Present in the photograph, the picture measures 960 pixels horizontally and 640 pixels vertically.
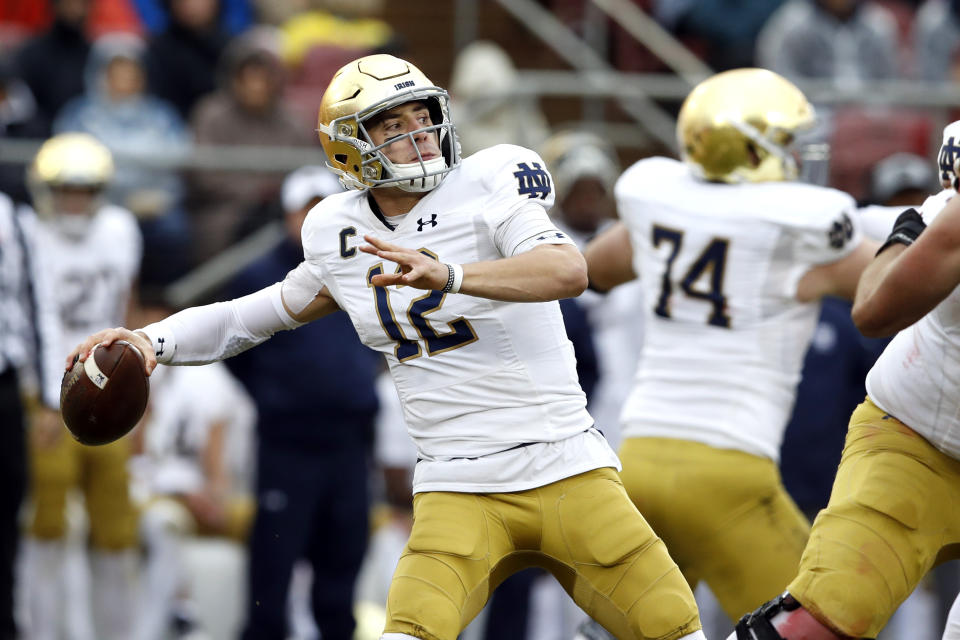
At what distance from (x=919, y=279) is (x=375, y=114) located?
4.75ft

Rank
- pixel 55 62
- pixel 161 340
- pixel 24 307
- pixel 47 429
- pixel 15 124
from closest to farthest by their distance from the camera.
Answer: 1. pixel 161 340
2. pixel 24 307
3. pixel 47 429
4. pixel 15 124
5. pixel 55 62

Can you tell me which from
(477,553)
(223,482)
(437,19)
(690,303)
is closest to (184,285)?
(223,482)

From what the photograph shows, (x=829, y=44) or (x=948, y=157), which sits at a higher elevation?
(x=948, y=157)

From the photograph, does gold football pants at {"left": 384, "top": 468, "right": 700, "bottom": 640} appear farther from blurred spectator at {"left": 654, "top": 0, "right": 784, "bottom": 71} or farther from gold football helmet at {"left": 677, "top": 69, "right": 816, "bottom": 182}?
blurred spectator at {"left": 654, "top": 0, "right": 784, "bottom": 71}

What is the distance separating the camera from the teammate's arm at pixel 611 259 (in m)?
5.10

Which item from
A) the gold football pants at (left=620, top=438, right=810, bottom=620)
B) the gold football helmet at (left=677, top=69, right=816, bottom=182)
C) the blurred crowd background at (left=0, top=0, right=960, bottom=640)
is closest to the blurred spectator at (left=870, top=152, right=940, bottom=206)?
the blurred crowd background at (left=0, top=0, right=960, bottom=640)

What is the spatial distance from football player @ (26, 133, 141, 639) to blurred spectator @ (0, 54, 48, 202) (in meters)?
0.65

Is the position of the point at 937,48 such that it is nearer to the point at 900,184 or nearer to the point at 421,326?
the point at 900,184

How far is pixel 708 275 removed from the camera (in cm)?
473

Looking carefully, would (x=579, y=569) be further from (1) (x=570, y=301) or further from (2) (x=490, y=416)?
(1) (x=570, y=301)

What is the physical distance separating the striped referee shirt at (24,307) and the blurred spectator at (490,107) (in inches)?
97.3

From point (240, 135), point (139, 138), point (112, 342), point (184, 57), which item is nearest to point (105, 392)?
point (112, 342)

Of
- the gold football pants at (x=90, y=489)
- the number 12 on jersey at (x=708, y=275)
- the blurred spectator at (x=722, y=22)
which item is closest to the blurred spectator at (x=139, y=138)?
the gold football pants at (x=90, y=489)

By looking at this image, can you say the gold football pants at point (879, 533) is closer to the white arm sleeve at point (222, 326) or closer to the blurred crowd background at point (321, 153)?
the blurred crowd background at point (321, 153)
